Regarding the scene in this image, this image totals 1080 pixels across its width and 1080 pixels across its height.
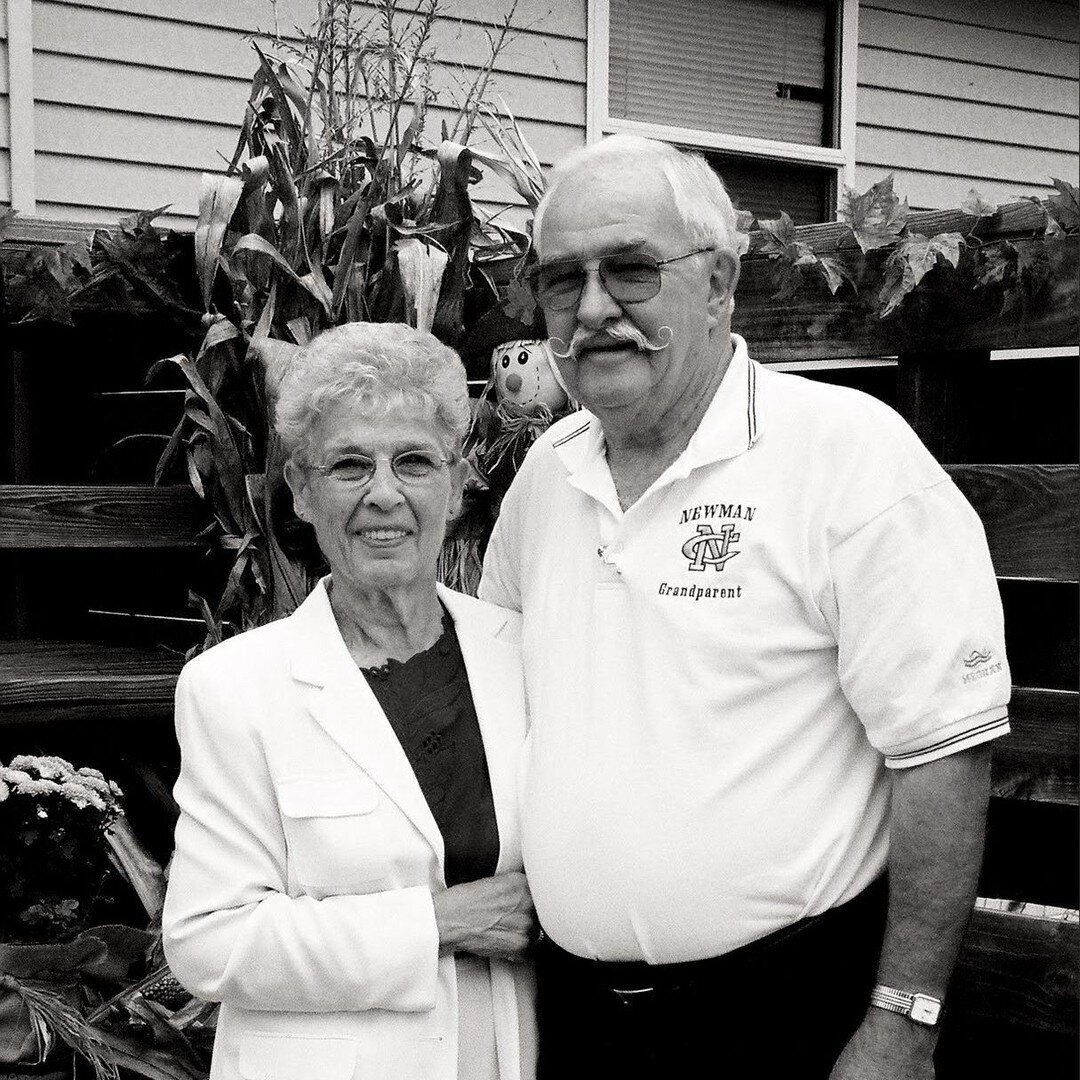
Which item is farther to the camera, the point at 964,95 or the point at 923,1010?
the point at 964,95

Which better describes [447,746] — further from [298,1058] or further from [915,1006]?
[915,1006]

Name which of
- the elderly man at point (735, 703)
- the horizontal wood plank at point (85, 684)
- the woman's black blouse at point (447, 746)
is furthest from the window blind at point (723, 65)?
the woman's black blouse at point (447, 746)

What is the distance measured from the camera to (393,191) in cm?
325

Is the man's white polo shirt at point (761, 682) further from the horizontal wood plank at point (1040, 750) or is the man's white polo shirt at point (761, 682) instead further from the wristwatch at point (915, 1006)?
the horizontal wood plank at point (1040, 750)

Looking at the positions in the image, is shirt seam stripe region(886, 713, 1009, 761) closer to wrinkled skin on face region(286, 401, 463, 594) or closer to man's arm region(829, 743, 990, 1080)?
man's arm region(829, 743, 990, 1080)

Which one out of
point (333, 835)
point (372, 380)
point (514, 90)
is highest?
point (514, 90)

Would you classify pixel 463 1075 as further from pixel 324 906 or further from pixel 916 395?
pixel 916 395

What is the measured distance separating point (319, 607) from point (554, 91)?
11.6 ft

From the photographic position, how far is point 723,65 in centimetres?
561

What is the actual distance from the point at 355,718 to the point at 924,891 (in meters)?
0.78

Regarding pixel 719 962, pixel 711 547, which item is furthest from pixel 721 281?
pixel 719 962

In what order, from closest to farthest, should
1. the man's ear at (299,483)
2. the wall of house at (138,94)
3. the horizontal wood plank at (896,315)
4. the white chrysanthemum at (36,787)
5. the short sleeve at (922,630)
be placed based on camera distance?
the short sleeve at (922,630)
the man's ear at (299,483)
the horizontal wood plank at (896,315)
the white chrysanthemum at (36,787)
the wall of house at (138,94)

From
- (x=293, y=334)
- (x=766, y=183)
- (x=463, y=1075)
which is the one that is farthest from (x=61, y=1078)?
(x=766, y=183)

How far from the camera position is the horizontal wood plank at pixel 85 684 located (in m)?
3.29
